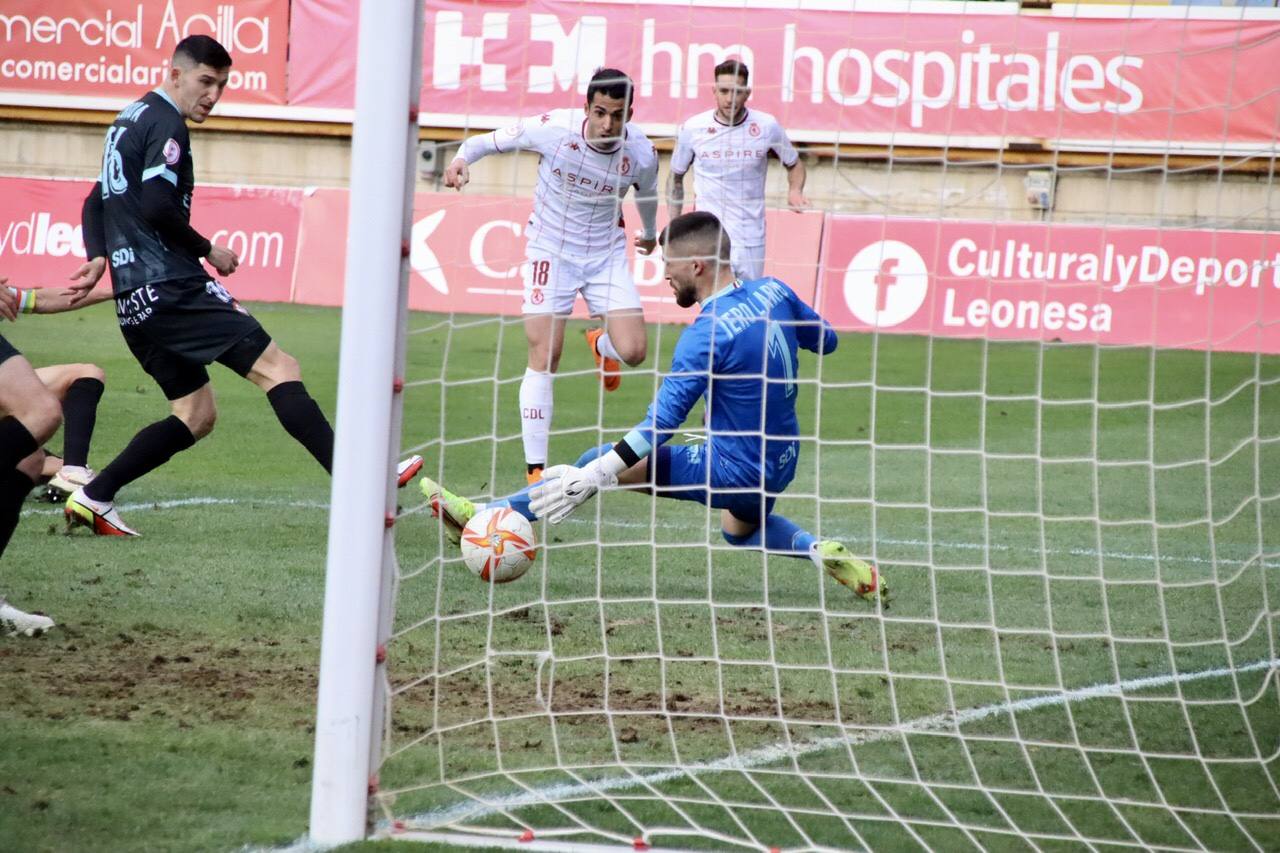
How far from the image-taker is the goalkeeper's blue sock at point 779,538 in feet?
17.3

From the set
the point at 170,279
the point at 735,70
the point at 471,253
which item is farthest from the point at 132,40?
the point at 170,279

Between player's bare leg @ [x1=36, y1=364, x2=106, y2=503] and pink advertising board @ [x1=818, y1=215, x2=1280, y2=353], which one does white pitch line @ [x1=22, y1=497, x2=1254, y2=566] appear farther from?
pink advertising board @ [x1=818, y1=215, x2=1280, y2=353]

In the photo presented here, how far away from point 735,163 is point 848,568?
4.38 metres

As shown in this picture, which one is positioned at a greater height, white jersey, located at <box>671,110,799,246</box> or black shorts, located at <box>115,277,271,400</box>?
white jersey, located at <box>671,110,799,246</box>

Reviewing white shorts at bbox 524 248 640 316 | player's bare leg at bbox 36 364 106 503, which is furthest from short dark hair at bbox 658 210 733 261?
player's bare leg at bbox 36 364 106 503

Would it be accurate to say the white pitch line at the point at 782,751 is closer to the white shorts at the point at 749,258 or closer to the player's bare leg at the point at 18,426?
the player's bare leg at the point at 18,426

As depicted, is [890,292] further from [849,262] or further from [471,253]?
[471,253]

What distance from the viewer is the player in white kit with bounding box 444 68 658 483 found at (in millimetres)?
6824

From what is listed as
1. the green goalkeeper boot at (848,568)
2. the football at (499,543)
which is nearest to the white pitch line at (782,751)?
the green goalkeeper boot at (848,568)

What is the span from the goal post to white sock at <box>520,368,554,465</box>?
12.2ft

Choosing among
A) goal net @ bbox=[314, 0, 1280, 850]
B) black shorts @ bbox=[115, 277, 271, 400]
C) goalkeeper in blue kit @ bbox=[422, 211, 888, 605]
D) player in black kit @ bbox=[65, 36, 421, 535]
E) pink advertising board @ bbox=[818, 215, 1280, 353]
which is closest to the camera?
goal net @ bbox=[314, 0, 1280, 850]

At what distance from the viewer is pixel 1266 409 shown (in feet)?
35.5

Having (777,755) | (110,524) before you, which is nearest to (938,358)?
(110,524)

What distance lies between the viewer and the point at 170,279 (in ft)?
18.2
